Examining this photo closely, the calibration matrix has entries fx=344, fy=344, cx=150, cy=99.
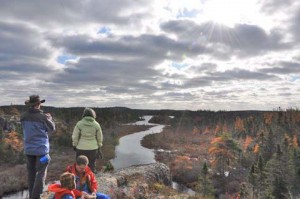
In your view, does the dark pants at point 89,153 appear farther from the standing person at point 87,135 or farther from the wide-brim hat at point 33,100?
the wide-brim hat at point 33,100

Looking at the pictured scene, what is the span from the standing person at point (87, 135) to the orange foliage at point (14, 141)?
54.5m

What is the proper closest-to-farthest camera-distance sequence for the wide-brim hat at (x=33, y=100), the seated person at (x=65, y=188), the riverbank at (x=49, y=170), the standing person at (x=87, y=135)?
1. the seated person at (x=65, y=188)
2. the wide-brim hat at (x=33, y=100)
3. the standing person at (x=87, y=135)
4. the riverbank at (x=49, y=170)

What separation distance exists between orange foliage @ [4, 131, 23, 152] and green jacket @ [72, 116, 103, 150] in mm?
54476

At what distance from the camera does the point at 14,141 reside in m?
66.6

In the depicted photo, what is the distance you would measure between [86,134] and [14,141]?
59.6 metres

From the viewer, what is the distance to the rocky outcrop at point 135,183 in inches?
558

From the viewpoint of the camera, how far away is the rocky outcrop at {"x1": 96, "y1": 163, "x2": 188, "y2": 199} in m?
14.2

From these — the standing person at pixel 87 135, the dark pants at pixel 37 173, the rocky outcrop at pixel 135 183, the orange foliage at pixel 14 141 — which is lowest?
the orange foliage at pixel 14 141

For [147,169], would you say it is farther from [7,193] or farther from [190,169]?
[190,169]

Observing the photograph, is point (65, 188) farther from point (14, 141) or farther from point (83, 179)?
point (14, 141)

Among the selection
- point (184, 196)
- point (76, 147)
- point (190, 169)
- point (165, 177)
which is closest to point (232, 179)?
point (190, 169)

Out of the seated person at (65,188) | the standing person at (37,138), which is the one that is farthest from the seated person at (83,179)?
the standing person at (37,138)

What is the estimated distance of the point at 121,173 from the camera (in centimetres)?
1683

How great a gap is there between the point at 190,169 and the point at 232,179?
23.0 ft
